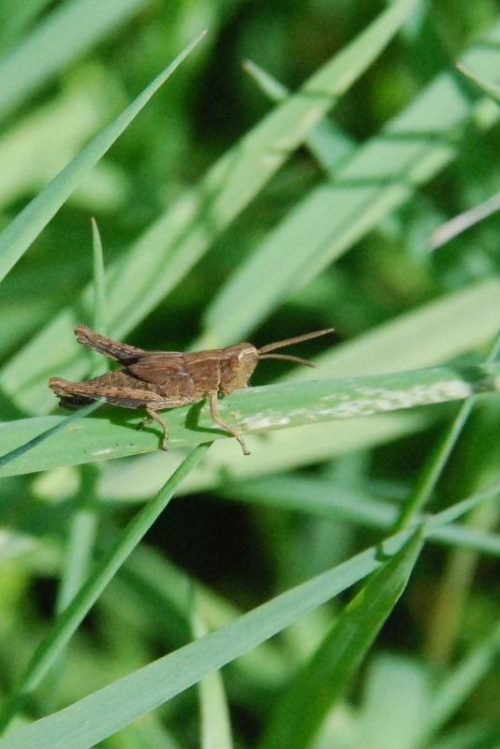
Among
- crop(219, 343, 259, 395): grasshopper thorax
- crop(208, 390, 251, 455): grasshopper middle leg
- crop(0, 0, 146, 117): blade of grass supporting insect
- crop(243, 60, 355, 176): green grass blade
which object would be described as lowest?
crop(219, 343, 259, 395): grasshopper thorax

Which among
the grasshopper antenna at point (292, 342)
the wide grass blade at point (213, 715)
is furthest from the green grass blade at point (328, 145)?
the wide grass blade at point (213, 715)

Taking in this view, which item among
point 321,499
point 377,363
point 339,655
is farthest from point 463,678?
point 339,655

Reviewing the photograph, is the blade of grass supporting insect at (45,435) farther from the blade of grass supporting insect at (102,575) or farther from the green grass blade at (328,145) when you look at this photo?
the green grass blade at (328,145)

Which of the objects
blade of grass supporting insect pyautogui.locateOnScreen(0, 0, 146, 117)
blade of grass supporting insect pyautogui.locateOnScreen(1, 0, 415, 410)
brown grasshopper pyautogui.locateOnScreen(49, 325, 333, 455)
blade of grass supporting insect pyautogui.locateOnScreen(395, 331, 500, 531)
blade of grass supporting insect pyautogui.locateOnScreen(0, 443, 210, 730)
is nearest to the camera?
blade of grass supporting insect pyautogui.locateOnScreen(0, 443, 210, 730)

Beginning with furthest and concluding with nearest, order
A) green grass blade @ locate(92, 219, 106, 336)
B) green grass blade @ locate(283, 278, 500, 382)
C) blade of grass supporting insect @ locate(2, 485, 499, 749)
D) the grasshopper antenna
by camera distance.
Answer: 1. green grass blade @ locate(283, 278, 500, 382)
2. the grasshopper antenna
3. green grass blade @ locate(92, 219, 106, 336)
4. blade of grass supporting insect @ locate(2, 485, 499, 749)

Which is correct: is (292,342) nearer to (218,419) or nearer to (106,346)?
(218,419)

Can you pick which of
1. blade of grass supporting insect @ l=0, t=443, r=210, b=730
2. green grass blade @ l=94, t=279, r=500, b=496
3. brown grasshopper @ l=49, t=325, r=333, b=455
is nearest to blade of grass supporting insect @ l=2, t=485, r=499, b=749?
blade of grass supporting insect @ l=0, t=443, r=210, b=730

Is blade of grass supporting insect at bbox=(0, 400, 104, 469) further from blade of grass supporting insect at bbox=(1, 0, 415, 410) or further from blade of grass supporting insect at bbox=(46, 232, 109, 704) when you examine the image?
blade of grass supporting insect at bbox=(1, 0, 415, 410)
